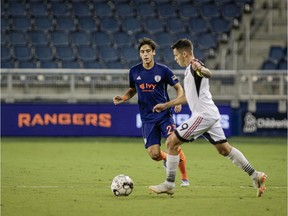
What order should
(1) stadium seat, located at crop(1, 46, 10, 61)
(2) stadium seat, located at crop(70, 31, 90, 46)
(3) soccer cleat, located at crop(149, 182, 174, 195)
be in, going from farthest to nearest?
(2) stadium seat, located at crop(70, 31, 90, 46) → (1) stadium seat, located at crop(1, 46, 10, 61) → (3) soccer cleat, located at crop(149, 182, 174, 195)

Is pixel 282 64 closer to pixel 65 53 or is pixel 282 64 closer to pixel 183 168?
pixel 65 53

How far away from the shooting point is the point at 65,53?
84.8 feet

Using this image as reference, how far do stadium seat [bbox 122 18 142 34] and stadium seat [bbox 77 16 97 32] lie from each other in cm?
102

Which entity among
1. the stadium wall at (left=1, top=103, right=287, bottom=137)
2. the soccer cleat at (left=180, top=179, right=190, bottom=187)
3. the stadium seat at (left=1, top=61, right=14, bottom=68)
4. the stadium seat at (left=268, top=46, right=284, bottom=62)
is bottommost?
the stadium wall at (left=1, top=103, right=287, bottom=137)

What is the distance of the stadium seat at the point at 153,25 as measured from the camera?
2689 cm

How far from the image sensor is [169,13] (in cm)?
2753

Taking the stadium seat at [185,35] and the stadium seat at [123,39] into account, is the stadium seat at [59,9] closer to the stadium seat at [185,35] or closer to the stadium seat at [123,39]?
the stadium seat at [123,39]

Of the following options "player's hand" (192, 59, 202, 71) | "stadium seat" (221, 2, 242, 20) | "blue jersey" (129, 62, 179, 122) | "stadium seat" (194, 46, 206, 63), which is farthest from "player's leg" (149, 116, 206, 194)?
"stadium seat" (221, 2, 242, 20)

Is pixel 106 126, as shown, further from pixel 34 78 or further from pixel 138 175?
pixel 138 175

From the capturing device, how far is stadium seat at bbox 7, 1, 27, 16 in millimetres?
26812

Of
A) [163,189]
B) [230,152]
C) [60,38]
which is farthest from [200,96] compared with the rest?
[60,38]

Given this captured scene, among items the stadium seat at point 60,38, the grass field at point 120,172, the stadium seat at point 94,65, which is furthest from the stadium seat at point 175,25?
the grass field at point 120,172

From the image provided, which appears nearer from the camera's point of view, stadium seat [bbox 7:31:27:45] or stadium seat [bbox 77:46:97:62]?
stadium seat [bbox 77:46:97:62]

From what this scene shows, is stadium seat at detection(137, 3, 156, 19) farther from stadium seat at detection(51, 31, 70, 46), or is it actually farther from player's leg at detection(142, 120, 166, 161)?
player's leg at detection(142, 120, 166, 161)
